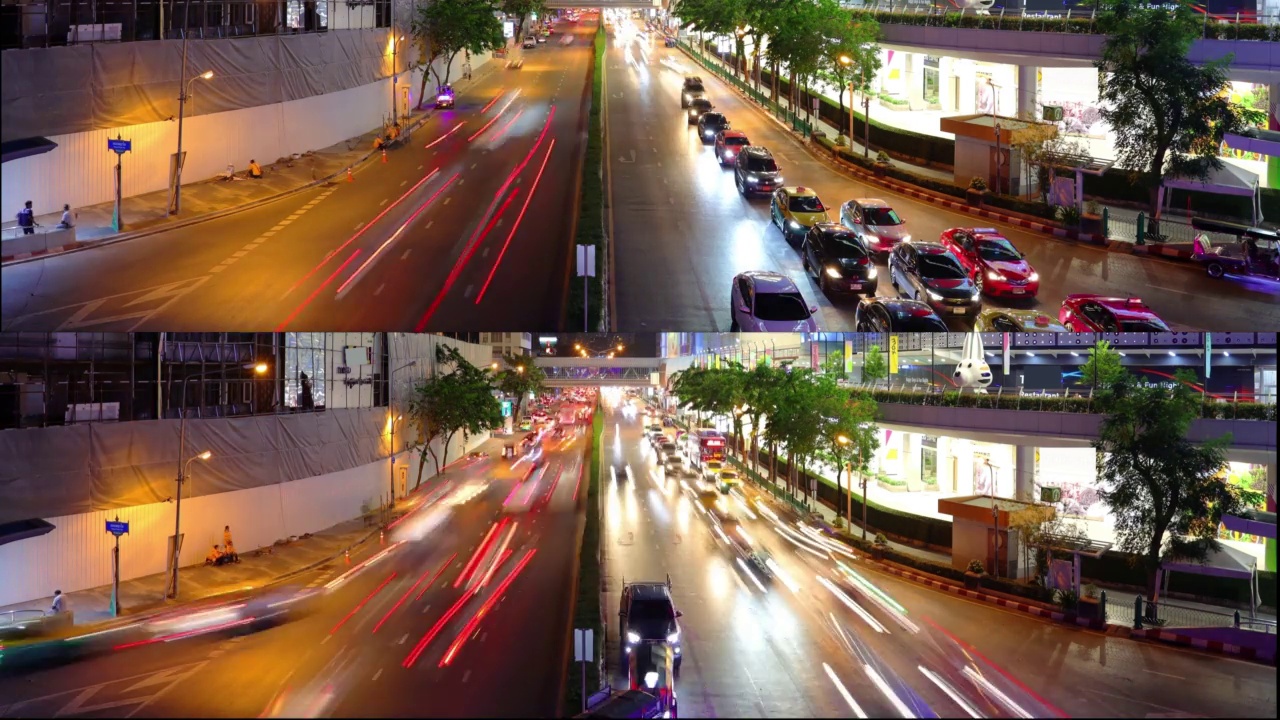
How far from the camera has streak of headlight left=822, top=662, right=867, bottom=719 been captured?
26.1m

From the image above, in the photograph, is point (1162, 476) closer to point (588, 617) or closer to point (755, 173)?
point (588, 617)

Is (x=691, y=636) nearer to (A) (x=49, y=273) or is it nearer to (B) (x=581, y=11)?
(A) (x=49, y=273)

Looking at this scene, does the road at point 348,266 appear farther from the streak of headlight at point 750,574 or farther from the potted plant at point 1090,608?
the potted plant at point 1090,608

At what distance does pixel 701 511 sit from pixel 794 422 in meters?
8.08

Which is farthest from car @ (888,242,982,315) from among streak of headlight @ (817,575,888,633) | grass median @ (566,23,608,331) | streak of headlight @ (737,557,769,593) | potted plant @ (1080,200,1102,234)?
streak of headlight @ (737,557,769,593)

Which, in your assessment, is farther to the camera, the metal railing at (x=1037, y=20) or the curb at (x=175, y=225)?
the metal railing at (x=1037, y=20)

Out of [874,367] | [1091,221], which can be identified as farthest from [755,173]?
[1091,221]

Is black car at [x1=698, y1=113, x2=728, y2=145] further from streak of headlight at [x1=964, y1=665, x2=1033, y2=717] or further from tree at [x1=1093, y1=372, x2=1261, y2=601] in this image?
streak of headlight at [x1=964, y1=665, x2=1033, y2=717]

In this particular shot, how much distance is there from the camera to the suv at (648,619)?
2970cm

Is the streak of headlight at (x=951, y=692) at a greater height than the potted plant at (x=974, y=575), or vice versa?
the streak of headlight at (x=951, y=692)

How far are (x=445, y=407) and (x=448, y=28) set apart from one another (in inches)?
1072

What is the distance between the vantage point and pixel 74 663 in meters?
29.5

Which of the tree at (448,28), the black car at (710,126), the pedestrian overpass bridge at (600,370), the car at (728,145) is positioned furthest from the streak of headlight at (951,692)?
the pedestrian overpass bridge at (600,370)

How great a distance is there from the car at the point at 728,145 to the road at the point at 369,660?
21.5 meters
